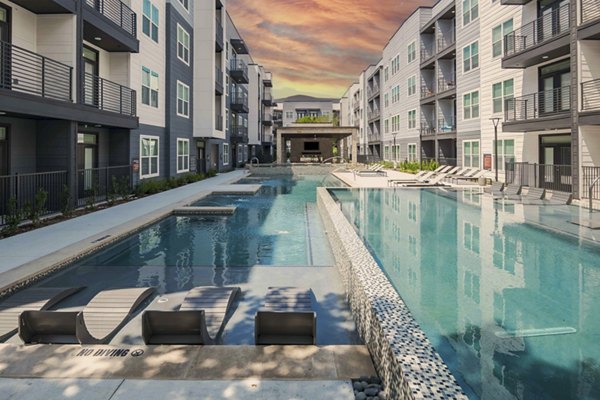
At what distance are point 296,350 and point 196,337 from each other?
1.26 metres

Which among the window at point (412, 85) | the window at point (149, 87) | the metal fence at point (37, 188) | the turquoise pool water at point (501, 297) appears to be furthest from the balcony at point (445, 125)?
the metal fence at point (37, 188)

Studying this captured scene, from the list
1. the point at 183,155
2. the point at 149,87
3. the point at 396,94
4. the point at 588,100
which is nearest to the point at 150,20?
the point at 149,87

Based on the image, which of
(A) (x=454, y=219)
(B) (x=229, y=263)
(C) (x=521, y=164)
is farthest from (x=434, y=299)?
(C) (x=521, y=164)

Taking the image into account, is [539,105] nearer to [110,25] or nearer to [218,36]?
[110,25]

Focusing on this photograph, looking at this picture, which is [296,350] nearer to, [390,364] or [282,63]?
[390,364]

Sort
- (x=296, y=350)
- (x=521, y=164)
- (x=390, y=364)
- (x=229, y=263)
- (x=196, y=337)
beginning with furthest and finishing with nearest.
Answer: (x=521, y=164) < (x=229, y=263) < (x=196, y=337) < (x=296, y=350) < (x=390, y=364)

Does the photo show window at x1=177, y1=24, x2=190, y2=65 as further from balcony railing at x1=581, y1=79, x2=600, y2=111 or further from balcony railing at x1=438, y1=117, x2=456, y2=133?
balcony railing at x1=581, y1=79, x2=600, y2=111

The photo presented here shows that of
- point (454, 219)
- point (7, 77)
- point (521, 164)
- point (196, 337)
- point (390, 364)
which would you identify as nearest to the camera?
point (390, 364)

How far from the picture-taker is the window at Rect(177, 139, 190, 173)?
94.6ft

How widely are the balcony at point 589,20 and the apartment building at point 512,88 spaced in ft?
0.13

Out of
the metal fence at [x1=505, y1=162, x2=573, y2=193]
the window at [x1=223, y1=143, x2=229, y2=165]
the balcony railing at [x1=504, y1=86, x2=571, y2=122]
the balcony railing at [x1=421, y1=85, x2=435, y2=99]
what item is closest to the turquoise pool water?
the metal fence at [x1=505, y1=162, x2=573, y2=193]

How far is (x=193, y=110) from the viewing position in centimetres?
3117

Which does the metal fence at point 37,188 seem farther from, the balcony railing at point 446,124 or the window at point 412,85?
the window at point 412,85

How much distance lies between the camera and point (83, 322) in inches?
203
